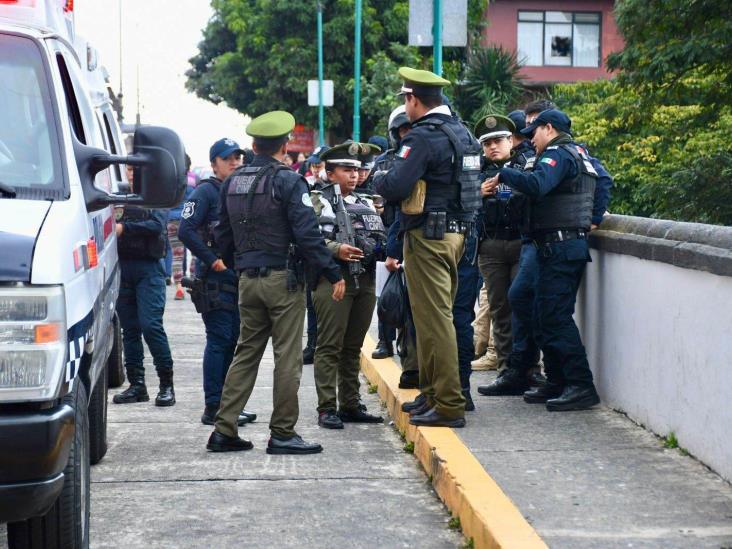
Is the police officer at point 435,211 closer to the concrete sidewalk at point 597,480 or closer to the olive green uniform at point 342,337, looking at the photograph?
the concrete sidewalk at point 597,480

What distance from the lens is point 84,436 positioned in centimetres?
469

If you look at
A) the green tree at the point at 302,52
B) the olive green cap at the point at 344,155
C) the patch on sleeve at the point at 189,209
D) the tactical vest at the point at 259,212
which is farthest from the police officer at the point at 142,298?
the green tree at the point at 302,52

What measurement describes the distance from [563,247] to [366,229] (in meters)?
1.27

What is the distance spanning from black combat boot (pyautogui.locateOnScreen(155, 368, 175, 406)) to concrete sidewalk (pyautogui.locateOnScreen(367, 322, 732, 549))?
2.49m

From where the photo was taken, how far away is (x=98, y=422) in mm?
6875

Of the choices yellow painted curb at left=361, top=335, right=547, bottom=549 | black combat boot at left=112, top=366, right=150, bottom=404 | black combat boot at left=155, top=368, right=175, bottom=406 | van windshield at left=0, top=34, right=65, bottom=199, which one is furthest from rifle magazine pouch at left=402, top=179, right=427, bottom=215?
black combat boot at left=112, top=366, right=150, bottom=404

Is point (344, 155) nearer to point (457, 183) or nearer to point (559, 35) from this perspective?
point (457, 183)

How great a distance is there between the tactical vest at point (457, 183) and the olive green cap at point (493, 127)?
126 centimetres

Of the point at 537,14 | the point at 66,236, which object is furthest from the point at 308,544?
the point at 537,14

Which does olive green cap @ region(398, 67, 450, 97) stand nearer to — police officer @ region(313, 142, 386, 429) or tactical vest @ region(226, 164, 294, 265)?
tactical vest @ region(226, 164, 294, 265)

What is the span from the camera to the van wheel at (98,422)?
6746mm

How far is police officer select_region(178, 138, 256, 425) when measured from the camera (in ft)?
26.6

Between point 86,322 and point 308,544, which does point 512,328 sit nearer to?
point 308,544

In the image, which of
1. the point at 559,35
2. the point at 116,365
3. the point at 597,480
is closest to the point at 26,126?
the point at 597,480
